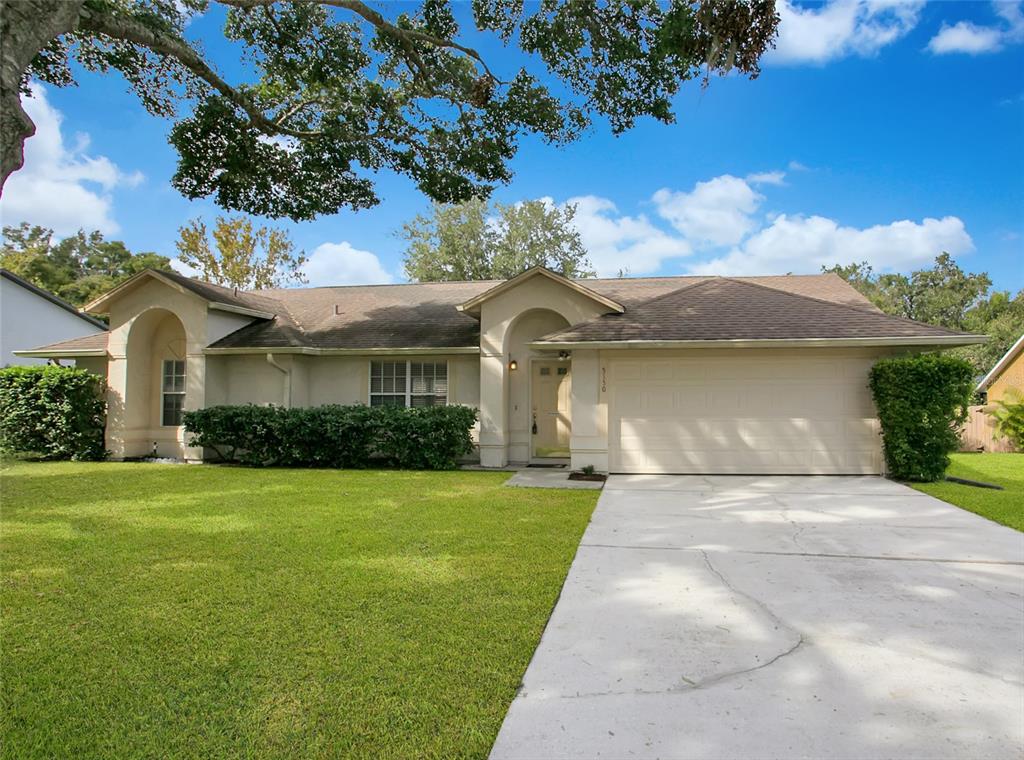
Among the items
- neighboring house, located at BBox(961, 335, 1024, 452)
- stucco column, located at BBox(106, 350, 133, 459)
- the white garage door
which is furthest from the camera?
neighboring house, located at BBox(961, 335, 1024, 452)

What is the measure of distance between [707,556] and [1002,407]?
18.9 m

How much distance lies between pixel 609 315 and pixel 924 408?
229 inches

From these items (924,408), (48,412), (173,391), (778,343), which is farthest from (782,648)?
(48,412)

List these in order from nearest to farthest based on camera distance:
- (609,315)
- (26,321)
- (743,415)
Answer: (743,415) < (609,315) < (26,321)

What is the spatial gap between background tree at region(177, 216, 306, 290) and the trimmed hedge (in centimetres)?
2147

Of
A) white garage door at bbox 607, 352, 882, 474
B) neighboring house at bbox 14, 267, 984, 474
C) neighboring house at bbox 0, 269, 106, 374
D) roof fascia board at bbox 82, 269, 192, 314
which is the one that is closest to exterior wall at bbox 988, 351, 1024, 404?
neighboring house at bbox 14, 267, 984, 474

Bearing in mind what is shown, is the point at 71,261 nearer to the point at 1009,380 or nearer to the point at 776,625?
the point at 776,625

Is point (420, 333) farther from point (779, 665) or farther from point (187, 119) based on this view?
point (779, 665)

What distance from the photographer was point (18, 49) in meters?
3.07

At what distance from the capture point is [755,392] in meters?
10.8

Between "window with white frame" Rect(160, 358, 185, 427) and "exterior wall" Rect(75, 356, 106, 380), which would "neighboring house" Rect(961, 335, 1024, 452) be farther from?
"exterior wall" Rect(75, 356, 106, 380)

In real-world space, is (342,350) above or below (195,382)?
above

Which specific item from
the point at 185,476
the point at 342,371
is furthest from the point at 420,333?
the point at 185,476

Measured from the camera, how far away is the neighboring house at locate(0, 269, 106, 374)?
65.6 feet
